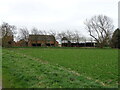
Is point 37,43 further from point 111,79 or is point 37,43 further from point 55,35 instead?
point 111,79

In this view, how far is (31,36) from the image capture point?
79438 millimetres

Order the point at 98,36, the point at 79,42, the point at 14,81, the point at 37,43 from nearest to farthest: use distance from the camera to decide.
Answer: the point at 14,81 → the point at 98,36 → the point at 37,43 → the point at 79,42

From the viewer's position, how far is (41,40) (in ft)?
273

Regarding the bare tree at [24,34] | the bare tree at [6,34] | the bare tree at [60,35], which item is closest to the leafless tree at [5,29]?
the bare tree at [6,34]

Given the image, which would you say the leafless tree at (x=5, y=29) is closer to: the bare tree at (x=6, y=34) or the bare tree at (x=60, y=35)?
the bare tree at (x=6, y=34)

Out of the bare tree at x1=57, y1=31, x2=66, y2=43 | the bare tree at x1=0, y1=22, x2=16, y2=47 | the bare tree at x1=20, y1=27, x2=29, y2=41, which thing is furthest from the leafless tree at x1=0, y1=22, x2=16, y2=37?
the bare tree at x1=57, y1=31, x2=66, y2=43

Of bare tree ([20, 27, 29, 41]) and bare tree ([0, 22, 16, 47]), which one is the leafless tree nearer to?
bare tree ([0, 22, 16, 47])

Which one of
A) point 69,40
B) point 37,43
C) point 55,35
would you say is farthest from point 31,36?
point 69,40

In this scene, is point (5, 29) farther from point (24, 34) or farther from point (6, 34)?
point (24, 34)

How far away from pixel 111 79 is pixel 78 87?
3.34 m

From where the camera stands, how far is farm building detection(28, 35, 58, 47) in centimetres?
7909

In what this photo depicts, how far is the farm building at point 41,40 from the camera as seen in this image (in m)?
79.1

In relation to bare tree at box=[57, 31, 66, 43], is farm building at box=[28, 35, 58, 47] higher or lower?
lower

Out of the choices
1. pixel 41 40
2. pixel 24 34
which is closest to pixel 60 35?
pixel 41 40
